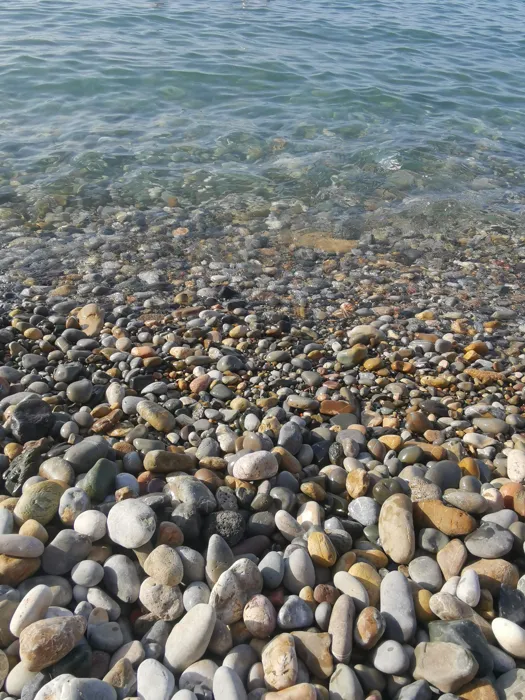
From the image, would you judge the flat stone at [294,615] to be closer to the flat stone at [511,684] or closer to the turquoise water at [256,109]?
the flat stone at [511,684]

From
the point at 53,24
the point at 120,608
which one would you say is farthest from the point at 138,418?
the point at 53,24

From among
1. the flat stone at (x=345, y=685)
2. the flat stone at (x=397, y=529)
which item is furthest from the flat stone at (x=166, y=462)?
the flat stone at (x=345, y=685)

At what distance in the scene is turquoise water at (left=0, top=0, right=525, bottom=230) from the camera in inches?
301

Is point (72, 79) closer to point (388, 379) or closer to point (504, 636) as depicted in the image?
point (388, 379)

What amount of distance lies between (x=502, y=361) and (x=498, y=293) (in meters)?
1.33

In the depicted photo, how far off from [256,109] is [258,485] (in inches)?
332

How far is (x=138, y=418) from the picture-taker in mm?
3689

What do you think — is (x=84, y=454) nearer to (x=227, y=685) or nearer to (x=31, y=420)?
(x=31, y=420)

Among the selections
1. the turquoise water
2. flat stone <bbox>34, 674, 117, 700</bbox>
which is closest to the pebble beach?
flat stone <bbox>34, 674, 117, 700</bbox>

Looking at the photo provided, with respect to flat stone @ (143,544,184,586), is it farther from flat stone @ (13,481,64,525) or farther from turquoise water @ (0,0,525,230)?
turquoise water @ (0,0,525,230)

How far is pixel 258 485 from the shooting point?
3098 millimetres

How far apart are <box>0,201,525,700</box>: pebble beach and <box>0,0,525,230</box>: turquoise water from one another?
7.31 ft

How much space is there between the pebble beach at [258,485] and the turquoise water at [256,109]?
223cm

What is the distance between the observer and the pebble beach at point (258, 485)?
90.0 inches
